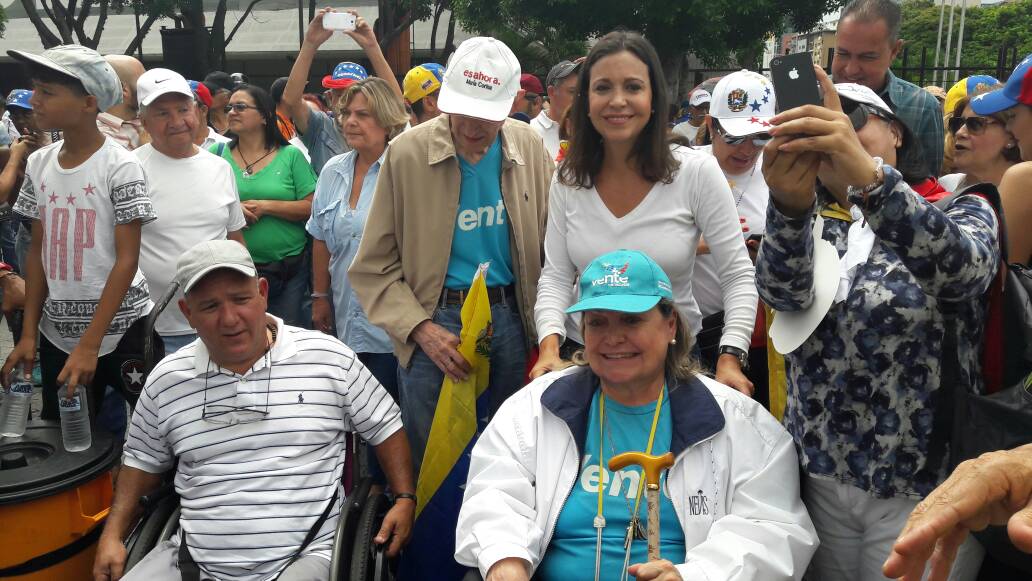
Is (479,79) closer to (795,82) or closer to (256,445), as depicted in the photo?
(256,445)

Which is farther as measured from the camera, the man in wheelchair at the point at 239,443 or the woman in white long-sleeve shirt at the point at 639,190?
the woman in white long-sleeve shirt at the point at 639,190

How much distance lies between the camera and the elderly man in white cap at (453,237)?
326 centimetres

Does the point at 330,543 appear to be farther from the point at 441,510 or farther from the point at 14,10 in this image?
the point at 14,10

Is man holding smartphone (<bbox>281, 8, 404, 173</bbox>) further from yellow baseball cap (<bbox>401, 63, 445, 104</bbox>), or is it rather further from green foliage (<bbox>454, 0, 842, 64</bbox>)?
green foliage (<bbox>454, 0, 842, 64</bbox>)

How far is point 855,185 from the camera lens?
1698 mm

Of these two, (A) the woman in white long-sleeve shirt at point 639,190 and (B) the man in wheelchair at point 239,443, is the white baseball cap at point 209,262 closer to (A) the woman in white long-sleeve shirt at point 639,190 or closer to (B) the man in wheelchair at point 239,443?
(B) the man in wheelchair at point 239,443

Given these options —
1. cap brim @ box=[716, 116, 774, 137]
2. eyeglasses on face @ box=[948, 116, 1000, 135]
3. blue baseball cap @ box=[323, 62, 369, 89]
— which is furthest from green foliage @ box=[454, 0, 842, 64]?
eyeglasses on face @ box=[948, 116, 1000, 135]

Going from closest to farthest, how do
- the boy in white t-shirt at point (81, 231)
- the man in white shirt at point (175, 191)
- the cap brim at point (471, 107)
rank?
the cap brim at point (471, 107), the boy in white t-shirt at point (81, 231), the man in white shirt at point (175, 191)

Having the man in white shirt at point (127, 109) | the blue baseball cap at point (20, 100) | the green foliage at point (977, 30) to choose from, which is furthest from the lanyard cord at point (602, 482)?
the green foliage at point (977, 30)

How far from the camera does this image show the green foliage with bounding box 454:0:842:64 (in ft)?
65.2

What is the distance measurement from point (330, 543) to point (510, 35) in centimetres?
2187

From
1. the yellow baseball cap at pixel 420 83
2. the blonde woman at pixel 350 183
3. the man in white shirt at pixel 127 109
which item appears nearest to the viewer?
the blonde woman at pixel 350 183

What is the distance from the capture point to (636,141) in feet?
9.57

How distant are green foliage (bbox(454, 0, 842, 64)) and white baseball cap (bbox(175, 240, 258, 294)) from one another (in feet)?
59.4
